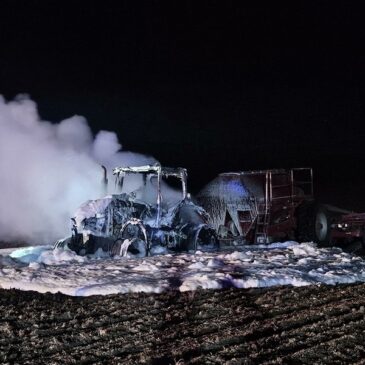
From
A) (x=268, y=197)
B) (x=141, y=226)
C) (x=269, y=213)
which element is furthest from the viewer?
(x=268, y=197)

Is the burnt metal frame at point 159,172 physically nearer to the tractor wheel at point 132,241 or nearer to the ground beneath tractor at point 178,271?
the tractor wheel at point 132,241

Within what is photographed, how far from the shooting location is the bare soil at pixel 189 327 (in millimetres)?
5098

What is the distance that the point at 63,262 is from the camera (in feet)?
36.1

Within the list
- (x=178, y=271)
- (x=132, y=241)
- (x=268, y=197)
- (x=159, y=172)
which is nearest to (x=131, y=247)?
(x=132, y=241)

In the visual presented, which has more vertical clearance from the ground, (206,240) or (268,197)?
(268,197)

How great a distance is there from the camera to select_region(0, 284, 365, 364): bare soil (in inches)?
201

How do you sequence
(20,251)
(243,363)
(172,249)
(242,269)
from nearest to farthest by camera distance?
(243,363), (242,269), (172,249), (20,251)

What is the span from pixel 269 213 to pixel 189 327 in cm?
921

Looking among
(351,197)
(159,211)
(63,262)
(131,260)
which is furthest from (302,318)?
(351,197)

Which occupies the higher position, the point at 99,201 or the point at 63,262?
the point at 99,201

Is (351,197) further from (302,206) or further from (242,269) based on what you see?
(242,269)

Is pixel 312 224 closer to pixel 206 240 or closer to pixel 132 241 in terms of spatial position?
pixel 206 240

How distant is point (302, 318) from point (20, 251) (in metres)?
8.98

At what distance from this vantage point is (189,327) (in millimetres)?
6039
